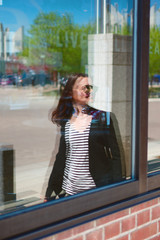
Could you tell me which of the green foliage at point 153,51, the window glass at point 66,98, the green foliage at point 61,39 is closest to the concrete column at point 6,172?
the window glass at point 66,98

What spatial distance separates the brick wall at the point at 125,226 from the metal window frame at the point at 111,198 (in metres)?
0.04

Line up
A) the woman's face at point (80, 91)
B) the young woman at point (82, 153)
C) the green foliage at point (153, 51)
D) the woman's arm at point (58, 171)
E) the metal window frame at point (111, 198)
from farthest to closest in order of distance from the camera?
the green foliage at point (153, 51)
the woman's face at point (80, 91)
the woman's arm at point (58, 171)
the young woman at point (82, 153)
the metal window frame at point (111, 198)

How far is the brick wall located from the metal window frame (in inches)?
1.7

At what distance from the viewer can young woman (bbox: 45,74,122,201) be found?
8.10 feet

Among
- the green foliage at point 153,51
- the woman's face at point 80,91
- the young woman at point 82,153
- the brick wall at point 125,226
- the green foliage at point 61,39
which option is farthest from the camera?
the green foliage at point 61,39

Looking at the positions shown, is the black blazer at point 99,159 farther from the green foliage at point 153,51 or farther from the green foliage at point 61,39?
the green foliage at point 61,39

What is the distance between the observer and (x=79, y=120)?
106 inches

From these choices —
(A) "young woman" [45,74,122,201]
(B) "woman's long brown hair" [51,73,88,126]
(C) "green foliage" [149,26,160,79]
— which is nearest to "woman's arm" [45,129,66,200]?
(A) "young woman" [45,74,122,201]

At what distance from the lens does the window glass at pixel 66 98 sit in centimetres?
256

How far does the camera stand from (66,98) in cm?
284

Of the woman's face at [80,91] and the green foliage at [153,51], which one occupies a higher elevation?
the green foliage at [153,51]

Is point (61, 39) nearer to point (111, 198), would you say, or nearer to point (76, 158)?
point (76, 158)

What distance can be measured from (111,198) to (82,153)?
0.48 meters

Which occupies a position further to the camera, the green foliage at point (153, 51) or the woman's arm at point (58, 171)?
the green foliage at point (153, 51)
